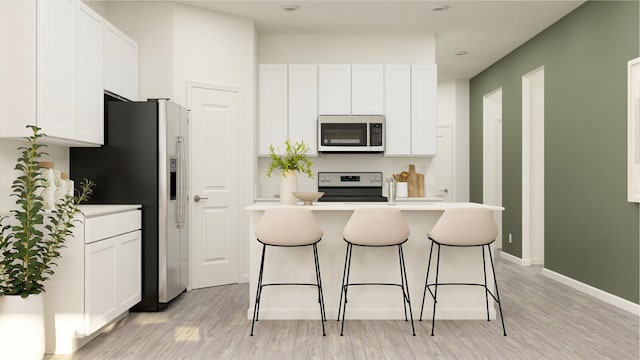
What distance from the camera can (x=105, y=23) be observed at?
400cm

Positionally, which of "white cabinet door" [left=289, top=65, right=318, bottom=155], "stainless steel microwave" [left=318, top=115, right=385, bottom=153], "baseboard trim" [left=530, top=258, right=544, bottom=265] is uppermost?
"white cabinet door" [left=289, top=65, right=318, bottom=155]

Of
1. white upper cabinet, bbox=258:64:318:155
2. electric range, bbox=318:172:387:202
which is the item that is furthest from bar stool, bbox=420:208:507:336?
white upper cabinet, bbox=258:64:318:155

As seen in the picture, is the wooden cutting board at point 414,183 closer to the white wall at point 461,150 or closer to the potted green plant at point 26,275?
the white wall at point 461,150

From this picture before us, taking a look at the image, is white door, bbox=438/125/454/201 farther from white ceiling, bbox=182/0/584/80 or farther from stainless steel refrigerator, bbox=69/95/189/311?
stainless steel refrigerator, bbox=69/95/189/311

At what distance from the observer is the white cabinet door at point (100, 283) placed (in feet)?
10.4

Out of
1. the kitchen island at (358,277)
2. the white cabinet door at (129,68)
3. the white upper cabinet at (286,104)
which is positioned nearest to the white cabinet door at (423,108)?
the white upper cabinet at (286,104)

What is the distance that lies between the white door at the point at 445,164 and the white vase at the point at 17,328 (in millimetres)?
Answer: 6874

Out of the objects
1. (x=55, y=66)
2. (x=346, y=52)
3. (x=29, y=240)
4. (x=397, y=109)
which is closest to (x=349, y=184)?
(x=397, y=109)

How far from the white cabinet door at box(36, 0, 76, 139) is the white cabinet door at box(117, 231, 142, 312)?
92 centimetres

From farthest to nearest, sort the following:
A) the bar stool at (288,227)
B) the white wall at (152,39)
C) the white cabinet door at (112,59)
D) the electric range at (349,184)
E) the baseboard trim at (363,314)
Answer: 1. the electric range at (349,184)
2. the white wall at (152,39)
3. the white cabinet door at (112,59)
4. the baseboard trim at (363,314)
5. the bar stool at (288,227)

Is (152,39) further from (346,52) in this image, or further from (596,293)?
(596,293)

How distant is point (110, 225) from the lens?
11.4 ft

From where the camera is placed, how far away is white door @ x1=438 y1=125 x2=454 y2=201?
8.46m

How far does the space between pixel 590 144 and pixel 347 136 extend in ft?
8.22
